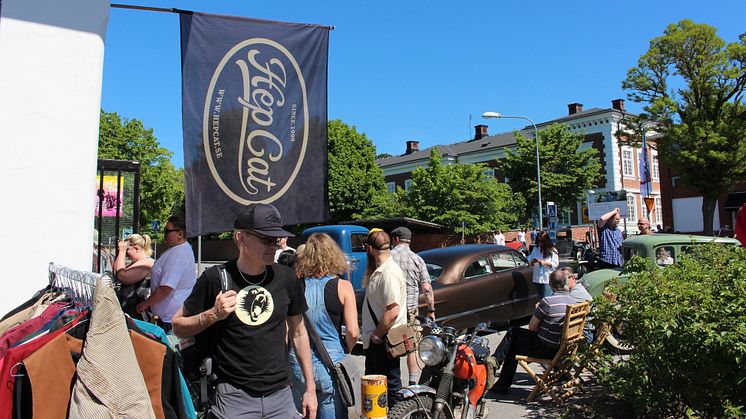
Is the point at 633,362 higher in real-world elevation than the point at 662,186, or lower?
lower

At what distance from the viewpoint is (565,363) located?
5652 millimetres

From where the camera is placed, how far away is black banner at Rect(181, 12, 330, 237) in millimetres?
3836

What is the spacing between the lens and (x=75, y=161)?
4.45 meters

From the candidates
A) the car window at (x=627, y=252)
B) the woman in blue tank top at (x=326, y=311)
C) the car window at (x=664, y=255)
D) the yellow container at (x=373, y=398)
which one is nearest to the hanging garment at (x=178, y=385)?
the woman in blue tank top at (x=326, y=311)

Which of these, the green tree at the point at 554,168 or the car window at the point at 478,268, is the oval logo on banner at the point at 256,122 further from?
the green tree at the point at 554,168

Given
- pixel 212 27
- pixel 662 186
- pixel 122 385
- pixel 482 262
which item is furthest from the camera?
pixel 662 186

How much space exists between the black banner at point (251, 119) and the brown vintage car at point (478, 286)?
4.18m

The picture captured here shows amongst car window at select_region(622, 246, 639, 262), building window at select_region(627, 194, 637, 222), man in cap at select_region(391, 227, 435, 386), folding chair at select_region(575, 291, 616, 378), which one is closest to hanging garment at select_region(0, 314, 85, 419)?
man in cap at select_region(391, 227, 435, 386)

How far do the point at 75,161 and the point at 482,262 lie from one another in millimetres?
6526

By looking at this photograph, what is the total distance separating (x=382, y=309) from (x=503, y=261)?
579cm

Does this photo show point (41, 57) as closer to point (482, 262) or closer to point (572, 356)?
point (572, 356)

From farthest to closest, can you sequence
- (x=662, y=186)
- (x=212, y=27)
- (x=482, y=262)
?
(x=662, y=186)
(x=482, y=262)
(x=212, y=27)

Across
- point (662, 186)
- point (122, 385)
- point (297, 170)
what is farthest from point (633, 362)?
point (662, 186)

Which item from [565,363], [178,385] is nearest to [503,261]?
[565,363]
